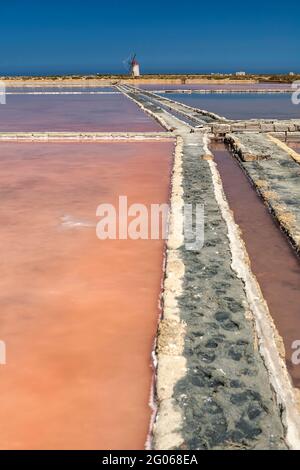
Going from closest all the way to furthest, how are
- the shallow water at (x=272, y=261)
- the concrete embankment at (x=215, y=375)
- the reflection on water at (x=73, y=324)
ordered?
the concrete embankment at (x=215, y=375) < the reflection on water at (x=73, y=324) < the shallow water at (x=272, y=261)

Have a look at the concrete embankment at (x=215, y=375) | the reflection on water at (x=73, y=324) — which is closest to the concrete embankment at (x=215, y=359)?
the concrete embankment at (x=215, y=375)

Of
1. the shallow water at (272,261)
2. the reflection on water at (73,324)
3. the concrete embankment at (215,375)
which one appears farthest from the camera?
the shallow water at (272,261)

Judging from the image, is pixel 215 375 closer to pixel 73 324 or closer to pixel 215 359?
pixel 215 359

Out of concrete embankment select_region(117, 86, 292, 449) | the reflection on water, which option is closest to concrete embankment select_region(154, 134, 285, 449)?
concrete embankment select_region(117, 86, 292, 449)

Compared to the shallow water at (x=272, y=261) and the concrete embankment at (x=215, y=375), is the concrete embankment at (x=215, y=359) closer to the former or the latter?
the concrete embankment at (x=215, y=375)

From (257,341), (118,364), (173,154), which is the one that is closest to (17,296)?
(118,364)

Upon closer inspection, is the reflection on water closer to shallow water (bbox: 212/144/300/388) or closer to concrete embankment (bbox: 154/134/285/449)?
concrete embankment (bbox: 154/134/285/449)
